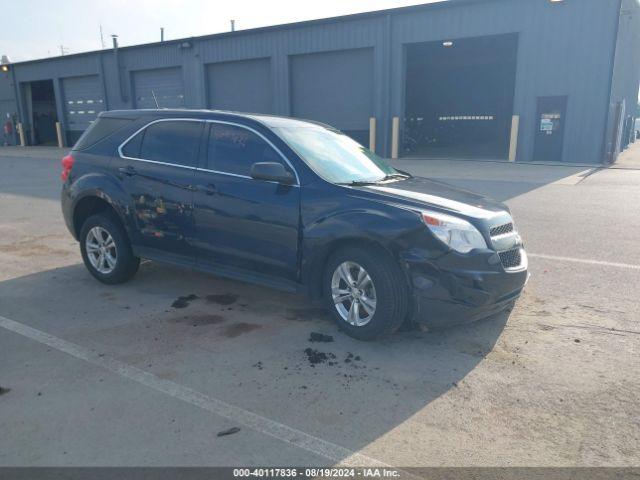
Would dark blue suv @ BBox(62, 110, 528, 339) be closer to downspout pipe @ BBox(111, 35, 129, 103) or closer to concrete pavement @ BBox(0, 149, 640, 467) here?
concrete pavement @ BBox(0, 149, 640, 467)

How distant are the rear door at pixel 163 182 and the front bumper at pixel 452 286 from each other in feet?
7.50

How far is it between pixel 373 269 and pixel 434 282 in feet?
1.53

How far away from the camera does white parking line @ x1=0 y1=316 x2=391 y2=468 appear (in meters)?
2.79

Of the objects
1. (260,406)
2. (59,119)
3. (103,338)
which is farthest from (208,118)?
(59,119)

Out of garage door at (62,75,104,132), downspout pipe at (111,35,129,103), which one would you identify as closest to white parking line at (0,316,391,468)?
downspout pipe at (111,35,129,103)

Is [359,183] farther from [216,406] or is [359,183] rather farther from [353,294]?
[216,406]

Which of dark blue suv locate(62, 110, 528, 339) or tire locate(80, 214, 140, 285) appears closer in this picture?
dark blue suv locate(62, 110, 528, 339)

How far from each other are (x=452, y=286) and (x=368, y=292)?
660 mm

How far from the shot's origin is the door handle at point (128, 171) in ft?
17.4

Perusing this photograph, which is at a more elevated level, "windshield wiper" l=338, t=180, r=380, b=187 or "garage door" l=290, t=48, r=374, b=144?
"garage door" l=290, t=48, r=374, b=144

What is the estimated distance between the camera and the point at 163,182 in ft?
16.7

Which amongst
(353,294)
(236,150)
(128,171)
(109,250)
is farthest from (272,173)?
(109,250)

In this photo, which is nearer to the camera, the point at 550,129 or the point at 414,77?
the point at 550,129

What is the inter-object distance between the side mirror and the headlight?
118 cm
